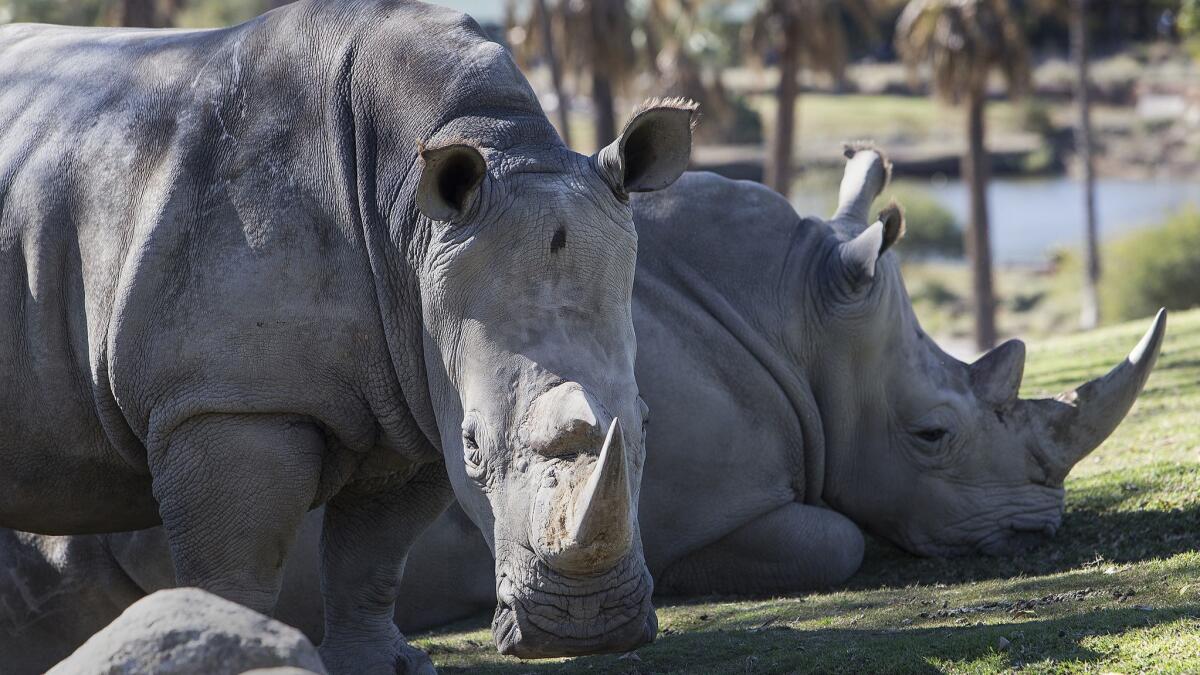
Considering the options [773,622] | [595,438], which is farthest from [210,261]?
[773,622]

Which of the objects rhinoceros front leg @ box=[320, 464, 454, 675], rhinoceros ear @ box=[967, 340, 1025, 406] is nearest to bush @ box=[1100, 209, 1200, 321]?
rhinoceros ear @ box=[967, 340, 1025, 406]

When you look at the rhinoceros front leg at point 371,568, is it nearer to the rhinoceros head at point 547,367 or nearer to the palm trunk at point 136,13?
the rhinoceros head at point 547,367

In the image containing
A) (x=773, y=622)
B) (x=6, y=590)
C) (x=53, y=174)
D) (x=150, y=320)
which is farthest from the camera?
(x=6, y=590)

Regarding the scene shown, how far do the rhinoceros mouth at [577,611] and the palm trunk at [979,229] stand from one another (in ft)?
69.4

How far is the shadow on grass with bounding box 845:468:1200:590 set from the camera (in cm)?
648

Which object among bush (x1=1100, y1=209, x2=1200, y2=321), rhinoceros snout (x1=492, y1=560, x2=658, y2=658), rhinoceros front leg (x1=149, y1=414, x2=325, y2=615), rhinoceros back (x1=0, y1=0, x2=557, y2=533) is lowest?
bush (x1=1100, y1=209, x2=1200, y2=321)

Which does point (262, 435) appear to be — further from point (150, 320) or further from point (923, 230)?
point (923, 230)

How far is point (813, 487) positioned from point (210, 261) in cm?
374

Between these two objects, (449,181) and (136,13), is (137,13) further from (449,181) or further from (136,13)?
(449,181)

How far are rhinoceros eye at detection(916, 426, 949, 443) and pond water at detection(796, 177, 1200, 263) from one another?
34472mm

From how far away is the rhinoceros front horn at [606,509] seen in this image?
397 centimetres

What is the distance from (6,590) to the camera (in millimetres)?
6812

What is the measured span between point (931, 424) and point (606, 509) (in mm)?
3783

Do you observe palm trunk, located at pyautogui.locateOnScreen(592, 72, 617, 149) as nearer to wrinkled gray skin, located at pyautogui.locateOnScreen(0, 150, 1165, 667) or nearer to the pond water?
the pond water
